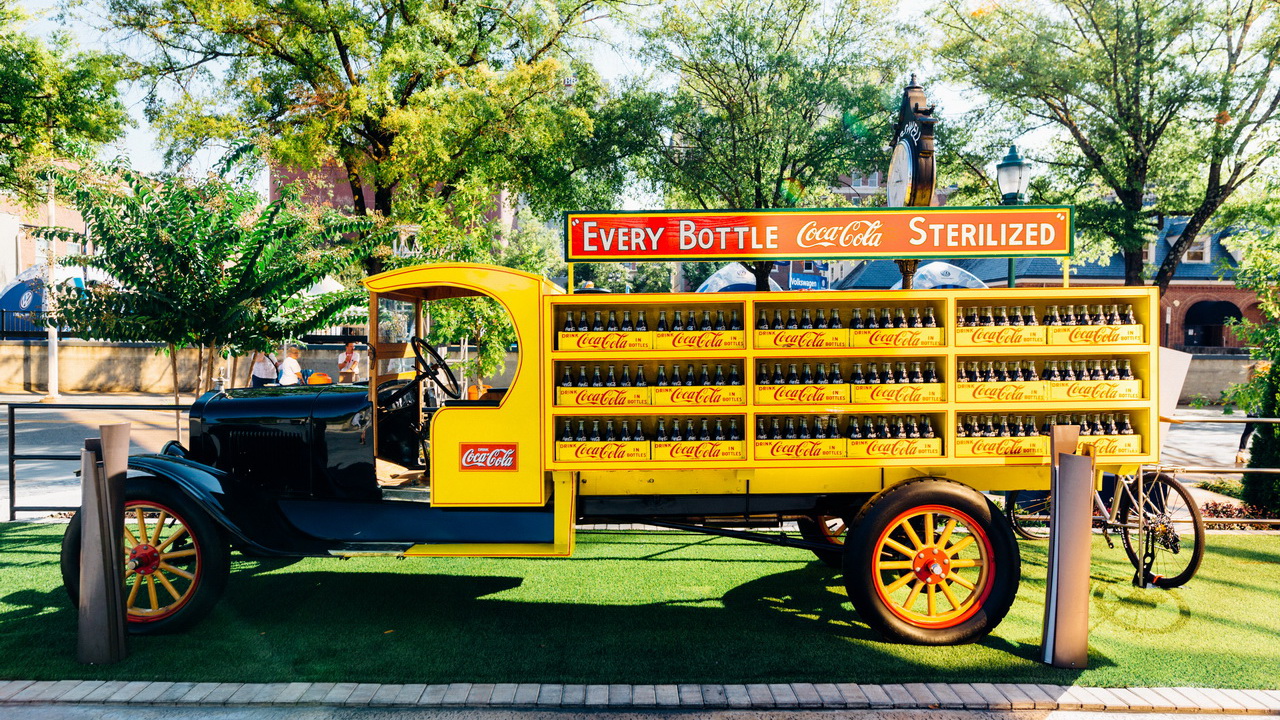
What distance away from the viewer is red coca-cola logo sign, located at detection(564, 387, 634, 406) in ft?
14.8

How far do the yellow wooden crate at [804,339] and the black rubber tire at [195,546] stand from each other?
11.7ft

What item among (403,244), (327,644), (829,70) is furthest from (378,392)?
(829,70)

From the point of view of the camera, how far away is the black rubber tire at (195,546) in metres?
4.49

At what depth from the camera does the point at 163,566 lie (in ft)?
15.3

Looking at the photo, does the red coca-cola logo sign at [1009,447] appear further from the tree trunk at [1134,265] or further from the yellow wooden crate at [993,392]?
the tree trunk at [1134,265]

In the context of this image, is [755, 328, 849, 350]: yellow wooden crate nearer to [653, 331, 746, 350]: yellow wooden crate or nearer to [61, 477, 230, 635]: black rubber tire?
[653, 331, 746, 350]: yellow wooden crate

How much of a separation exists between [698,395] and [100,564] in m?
3.53

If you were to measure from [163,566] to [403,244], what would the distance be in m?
6.89

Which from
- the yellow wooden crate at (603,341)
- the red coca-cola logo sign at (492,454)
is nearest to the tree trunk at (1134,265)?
the yellow wooden crate at (603,341)

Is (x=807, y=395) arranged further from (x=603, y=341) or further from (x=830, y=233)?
(x=603, y=341)

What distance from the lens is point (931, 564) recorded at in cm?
450

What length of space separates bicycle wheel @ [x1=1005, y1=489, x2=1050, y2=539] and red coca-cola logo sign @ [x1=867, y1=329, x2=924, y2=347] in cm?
270

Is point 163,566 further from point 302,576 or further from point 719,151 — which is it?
point 719,151

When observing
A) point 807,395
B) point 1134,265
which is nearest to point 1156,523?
point 807,395
